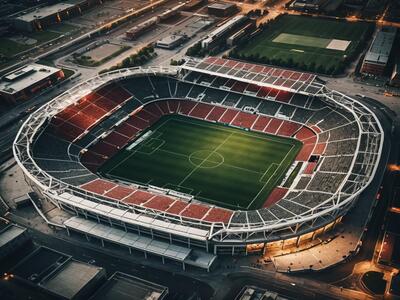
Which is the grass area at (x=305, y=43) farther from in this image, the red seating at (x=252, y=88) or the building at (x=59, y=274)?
the building at (x=59, y=274)

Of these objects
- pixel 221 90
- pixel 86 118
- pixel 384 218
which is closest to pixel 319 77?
pixel 221 90

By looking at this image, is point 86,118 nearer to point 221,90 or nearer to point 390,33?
point 221,90

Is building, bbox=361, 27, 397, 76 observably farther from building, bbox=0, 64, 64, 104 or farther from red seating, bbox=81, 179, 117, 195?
building, bbox=0, 64, 64, 104

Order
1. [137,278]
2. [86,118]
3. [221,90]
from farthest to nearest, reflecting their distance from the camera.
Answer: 1. [221,90]
2. [86,118]
3. [137,278]

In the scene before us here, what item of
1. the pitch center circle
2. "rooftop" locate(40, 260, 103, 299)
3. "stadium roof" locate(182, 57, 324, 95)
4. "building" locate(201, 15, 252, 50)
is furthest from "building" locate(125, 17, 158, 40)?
"rooftop" locate(40, 260, 103, 299)

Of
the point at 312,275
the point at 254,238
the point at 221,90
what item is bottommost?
the point at 312,275

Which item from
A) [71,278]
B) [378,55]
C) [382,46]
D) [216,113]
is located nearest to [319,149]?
[216,113]

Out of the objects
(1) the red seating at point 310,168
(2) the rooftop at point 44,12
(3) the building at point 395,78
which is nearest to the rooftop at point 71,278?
(1) the red seating at point 310,168
